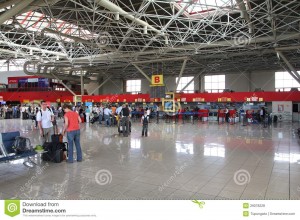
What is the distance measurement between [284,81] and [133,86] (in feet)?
85.6

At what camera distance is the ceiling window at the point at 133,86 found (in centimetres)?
4597

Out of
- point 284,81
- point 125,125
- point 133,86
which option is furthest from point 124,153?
point 133,86

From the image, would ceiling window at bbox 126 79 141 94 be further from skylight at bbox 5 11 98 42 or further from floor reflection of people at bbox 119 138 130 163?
floor reflection of people at bbox 119 138 130 163

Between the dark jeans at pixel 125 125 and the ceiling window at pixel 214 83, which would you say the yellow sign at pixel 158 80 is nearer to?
the dark jeans at pixel 125 125

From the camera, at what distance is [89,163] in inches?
273

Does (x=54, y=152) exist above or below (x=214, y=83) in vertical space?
below

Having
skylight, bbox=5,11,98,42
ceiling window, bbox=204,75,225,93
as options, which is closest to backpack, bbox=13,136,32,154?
skylight, bbox=5,11,98,42

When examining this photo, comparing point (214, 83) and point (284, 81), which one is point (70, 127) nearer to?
point (214, 83)

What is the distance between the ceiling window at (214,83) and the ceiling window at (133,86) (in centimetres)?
1328

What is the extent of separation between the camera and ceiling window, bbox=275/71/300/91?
1311 inches

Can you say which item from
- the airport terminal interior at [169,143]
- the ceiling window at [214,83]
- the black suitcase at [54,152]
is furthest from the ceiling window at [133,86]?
the black suitcase at [54,152]

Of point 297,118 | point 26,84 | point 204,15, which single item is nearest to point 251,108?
point 297,118

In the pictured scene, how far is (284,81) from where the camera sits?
3397 cm
